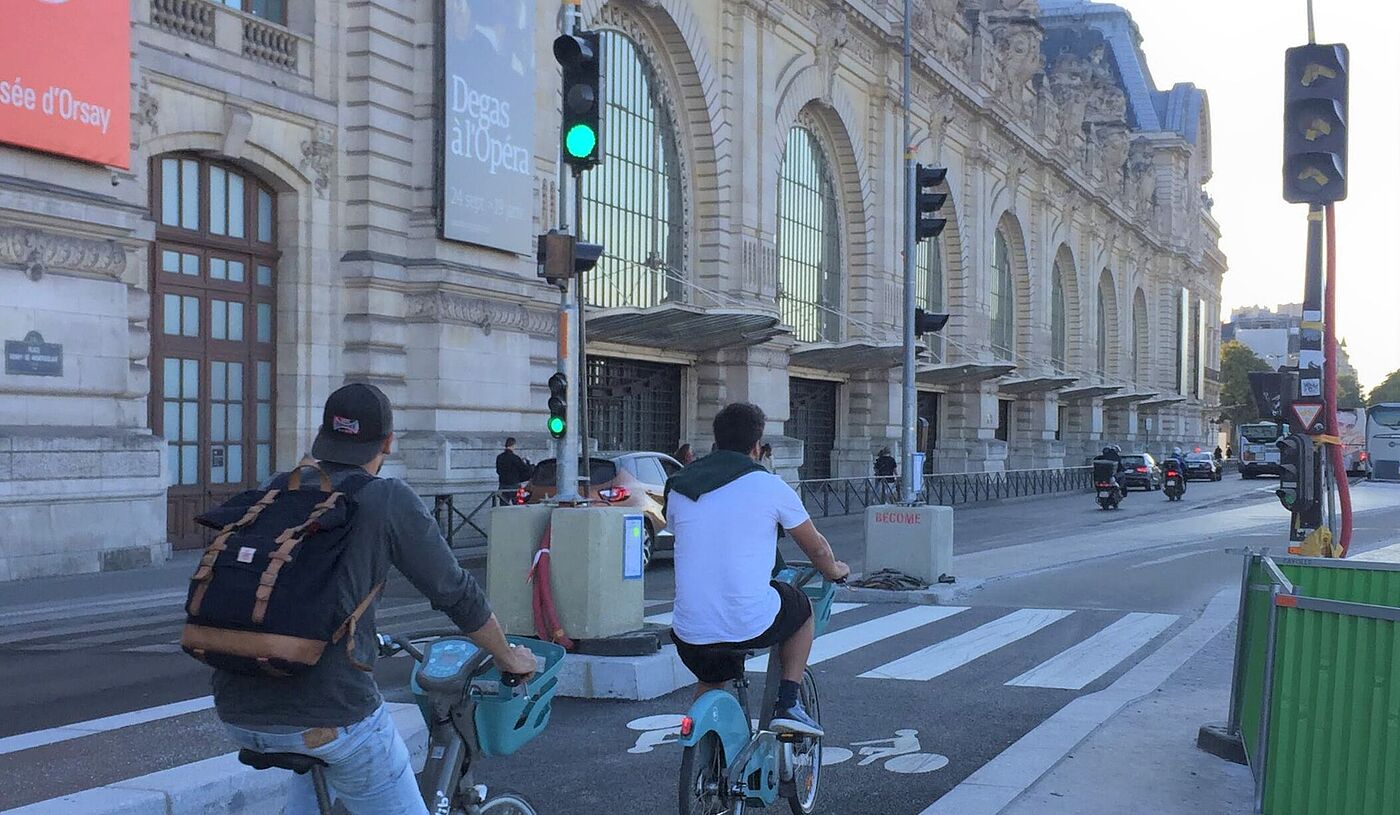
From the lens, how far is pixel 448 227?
24.5m

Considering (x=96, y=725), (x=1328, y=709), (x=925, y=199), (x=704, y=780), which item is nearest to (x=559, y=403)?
(x=96, y=725)

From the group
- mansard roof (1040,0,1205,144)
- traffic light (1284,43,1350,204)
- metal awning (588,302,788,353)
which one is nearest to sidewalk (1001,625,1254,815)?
traffic light (1284,43,1350,204)

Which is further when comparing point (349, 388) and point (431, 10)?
point (431, 10)

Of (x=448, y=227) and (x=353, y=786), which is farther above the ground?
(x=448, y=227)

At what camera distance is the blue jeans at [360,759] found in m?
3.63

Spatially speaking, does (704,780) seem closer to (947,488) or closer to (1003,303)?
(947,488)

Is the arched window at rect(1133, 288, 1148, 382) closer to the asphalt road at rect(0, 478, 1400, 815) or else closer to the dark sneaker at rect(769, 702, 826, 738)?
the asphalt road at rect(0, 478, 1400, 815)

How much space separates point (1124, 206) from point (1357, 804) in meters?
81.5

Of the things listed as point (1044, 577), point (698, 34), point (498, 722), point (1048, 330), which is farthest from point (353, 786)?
point (1048, 330)

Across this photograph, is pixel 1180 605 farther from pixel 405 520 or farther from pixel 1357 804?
pixel 405 520

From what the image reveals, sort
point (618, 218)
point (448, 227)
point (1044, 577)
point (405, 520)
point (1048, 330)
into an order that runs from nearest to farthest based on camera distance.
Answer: point (405, 520) → point (1044, 577) → point (448, 227) → point (618, 218) → point (1048, 330)

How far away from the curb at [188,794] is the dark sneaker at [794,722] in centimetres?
205

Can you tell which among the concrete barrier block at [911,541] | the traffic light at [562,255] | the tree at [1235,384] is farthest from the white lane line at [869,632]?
the tree at [1235,384]

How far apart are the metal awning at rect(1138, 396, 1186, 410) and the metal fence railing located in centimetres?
3329
